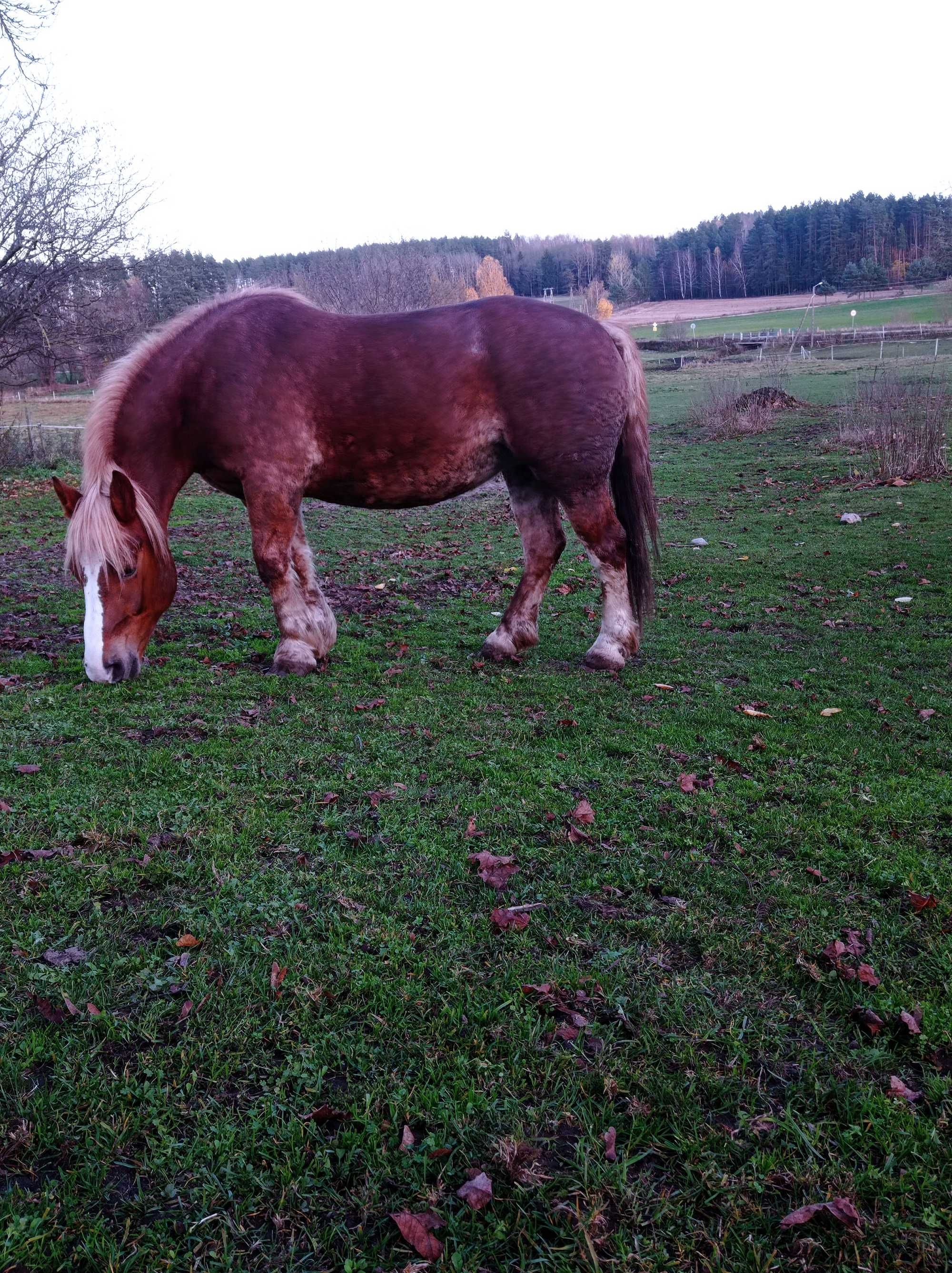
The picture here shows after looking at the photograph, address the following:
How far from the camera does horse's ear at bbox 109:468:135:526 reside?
4.60 meters

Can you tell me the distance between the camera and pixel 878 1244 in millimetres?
1573

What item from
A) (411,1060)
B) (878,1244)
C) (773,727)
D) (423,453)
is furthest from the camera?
(423,453)

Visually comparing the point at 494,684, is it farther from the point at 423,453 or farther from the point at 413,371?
the point at 413,371

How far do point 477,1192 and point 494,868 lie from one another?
1.35 metres

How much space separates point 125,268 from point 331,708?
17416mm

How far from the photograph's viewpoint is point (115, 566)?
4.61 meters

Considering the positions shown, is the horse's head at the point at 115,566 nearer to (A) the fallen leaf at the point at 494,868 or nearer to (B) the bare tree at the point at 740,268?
(A) the fallen leaf at the point at 494,868

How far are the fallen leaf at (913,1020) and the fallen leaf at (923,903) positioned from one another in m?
0.61

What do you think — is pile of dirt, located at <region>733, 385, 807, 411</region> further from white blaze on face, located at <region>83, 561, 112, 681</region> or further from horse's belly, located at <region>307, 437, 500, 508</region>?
white blaze on face, located at <region>83, 561, 112, 681</region>

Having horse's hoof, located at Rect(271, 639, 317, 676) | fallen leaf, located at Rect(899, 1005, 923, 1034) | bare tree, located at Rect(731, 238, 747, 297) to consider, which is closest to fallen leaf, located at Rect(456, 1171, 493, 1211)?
fallen leaf, located at Rect(899, 1005, 923, 1034)

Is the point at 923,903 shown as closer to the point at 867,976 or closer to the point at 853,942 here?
the point at 853,942

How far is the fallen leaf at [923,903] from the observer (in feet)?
8.98

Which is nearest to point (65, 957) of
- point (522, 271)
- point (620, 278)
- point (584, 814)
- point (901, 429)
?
point (584, 814)

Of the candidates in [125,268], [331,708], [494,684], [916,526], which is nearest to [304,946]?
[331,708]
